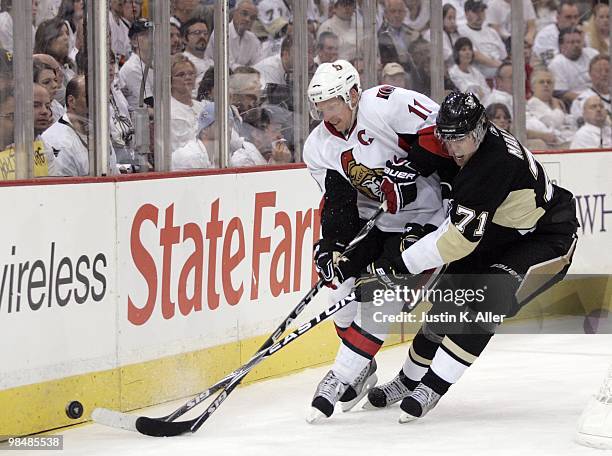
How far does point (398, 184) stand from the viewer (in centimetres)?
384

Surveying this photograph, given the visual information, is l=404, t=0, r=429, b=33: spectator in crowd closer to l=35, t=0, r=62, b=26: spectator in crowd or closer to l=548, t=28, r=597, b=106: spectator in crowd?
l=548, t=28, r=597, b=106: spectator in crowd

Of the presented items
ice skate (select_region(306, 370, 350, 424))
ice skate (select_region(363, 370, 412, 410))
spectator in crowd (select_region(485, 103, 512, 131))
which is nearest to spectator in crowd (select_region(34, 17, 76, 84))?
ice skate (select_region(306, 370, 350, 424))

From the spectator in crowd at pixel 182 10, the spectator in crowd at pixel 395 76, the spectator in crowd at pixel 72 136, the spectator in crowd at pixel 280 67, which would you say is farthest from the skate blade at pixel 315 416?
the spectator in crowd at pixel 395 76

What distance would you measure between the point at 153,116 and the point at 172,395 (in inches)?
37.8

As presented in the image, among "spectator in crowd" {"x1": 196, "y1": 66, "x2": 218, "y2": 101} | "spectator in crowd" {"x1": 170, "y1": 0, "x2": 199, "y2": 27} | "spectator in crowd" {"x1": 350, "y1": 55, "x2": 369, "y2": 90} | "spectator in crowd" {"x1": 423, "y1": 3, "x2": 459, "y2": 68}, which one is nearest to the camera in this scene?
"spectator in crowd" {"x1": 170, "y1": 0, "x2": 199, "y2": 27}

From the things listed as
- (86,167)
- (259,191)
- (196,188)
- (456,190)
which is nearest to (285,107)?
(259,191)

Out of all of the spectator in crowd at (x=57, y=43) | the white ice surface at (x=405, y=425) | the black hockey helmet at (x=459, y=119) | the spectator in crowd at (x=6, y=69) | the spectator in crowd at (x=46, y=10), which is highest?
the spectator in crowd at (x=46, y=10)

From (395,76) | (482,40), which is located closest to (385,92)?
(395,76)

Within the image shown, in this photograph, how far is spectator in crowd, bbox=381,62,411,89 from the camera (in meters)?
A: 5.85

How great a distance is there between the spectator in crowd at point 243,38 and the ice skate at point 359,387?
1.39m

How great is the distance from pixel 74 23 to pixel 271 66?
1278 mm

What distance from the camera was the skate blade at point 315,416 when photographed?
12.7ft

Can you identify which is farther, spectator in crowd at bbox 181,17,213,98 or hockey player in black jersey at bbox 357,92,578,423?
spectator in crowd at bbox 181,17,213,98

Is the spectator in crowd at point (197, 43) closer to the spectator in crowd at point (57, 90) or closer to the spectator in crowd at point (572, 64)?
the spectator in crowd at point (57, 90)
